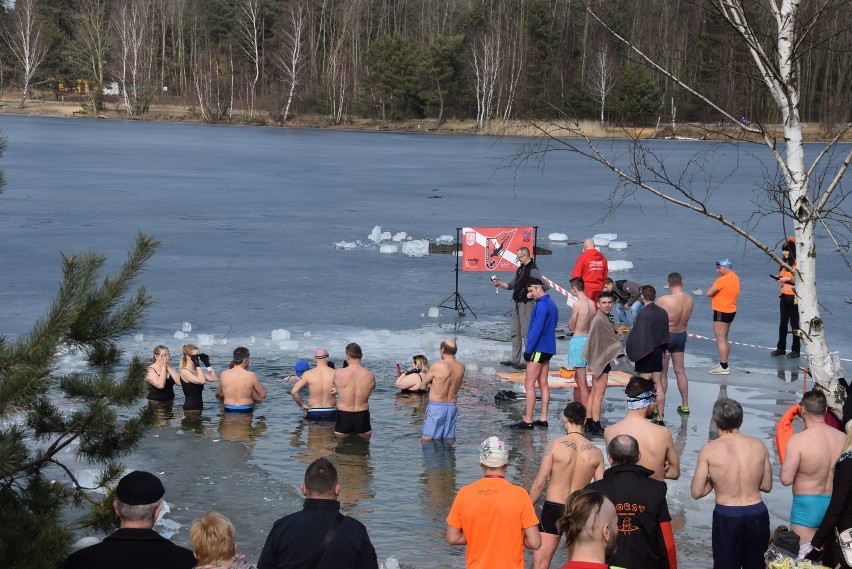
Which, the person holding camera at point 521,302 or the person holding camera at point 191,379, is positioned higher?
the person holding camera at point 521,302

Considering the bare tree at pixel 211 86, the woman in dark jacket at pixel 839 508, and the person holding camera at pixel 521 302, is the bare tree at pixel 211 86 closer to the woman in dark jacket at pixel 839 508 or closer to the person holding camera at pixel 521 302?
the person holding camera at pixel 521 302

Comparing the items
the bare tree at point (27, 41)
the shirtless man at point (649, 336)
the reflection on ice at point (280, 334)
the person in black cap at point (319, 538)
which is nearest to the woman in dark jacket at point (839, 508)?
the person in black cap at point (319, 538)

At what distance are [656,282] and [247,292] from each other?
7996mm

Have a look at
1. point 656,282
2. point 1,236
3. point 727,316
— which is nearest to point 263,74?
point 1,236

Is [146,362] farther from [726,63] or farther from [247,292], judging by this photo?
[247,292]

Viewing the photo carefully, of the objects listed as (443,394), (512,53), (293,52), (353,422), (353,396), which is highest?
(512,53)

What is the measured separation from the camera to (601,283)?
15.4m

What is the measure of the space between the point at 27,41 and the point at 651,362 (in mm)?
101761

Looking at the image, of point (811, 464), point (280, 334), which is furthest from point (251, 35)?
point (811, 464)

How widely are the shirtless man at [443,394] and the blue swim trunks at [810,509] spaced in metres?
4.23

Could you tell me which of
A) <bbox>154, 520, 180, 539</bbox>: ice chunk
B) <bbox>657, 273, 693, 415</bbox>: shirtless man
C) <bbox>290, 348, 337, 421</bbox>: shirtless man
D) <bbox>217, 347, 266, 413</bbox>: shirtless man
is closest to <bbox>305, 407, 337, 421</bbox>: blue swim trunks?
<bbox>290, 348, 337, 421</bbox>: shirtless man

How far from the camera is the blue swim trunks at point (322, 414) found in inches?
465

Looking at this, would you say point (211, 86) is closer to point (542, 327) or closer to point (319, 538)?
point (542, 327)

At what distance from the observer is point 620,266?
926 inches
